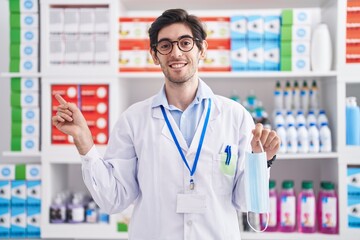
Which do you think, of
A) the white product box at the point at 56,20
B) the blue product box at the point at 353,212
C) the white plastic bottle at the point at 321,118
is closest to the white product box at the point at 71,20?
the white product box at the point at 56,20

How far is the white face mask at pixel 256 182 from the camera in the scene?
4.74 ft

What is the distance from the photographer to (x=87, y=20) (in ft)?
8.67

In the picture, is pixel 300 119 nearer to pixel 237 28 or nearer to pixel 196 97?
pixel 237 28

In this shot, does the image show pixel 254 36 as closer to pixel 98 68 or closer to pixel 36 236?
pixel 98 68

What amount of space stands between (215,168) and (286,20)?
4.46 ft

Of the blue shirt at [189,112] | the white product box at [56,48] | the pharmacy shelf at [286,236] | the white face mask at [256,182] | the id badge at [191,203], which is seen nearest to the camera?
the white face mask at [256,182]

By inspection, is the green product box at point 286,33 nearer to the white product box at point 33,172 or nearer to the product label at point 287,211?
the product label at point 287,211

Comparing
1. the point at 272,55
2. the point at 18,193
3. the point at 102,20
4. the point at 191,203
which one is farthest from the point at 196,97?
the point at 18,193

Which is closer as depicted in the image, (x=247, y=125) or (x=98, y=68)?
(x=247, y=125)

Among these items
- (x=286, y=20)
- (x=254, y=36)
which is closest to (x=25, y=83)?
(x=254, y=36)

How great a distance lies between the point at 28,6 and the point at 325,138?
202 cm

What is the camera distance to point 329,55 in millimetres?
2582

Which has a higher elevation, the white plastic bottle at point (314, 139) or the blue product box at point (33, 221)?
the white plastic bottle at point (314, 139)

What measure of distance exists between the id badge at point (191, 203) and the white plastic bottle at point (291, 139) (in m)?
1.18
